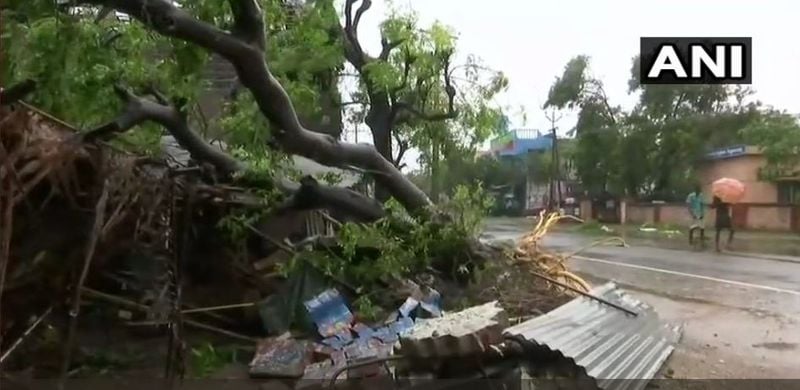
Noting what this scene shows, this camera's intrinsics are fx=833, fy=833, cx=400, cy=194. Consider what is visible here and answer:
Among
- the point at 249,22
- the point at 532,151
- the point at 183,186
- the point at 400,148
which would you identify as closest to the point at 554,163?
the point at 532,151

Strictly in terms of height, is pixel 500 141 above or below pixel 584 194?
above

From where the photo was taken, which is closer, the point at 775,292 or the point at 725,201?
the point at 725,201

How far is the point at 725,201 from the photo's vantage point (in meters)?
1.95

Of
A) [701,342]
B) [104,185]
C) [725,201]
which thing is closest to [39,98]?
[104,185]

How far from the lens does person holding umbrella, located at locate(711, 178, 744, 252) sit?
195 centimetres

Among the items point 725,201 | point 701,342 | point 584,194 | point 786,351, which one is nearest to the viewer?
point 725,201

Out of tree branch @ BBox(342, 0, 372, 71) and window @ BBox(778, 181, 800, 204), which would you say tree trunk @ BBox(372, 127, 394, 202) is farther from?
window @ BBox(778, 181, 800, 204)

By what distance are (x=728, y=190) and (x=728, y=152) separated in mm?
99

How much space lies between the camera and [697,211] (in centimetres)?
202

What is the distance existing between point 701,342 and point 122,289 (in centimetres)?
174

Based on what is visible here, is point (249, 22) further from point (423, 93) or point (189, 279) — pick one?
point (189, 279)

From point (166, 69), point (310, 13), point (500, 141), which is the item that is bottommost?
point (500, 141)

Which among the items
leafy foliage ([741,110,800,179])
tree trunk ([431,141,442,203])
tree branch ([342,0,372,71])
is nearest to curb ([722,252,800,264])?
leafy foliage ([741,110,800,179])

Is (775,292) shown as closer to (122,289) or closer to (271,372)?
(271,372)
